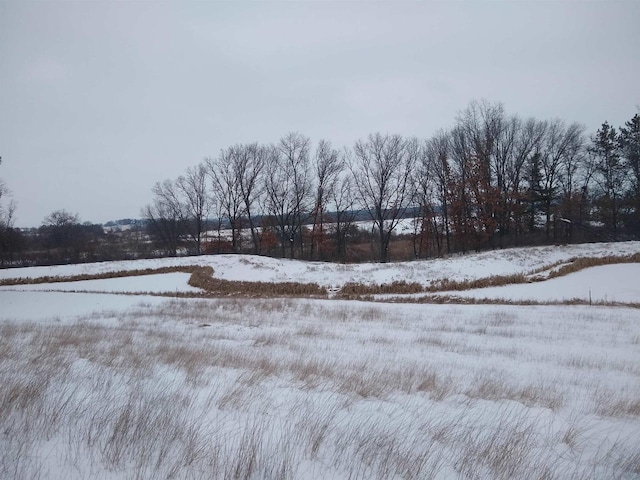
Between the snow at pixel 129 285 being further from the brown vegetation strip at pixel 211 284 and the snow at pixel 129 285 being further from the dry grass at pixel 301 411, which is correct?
the dry grass at pixel 301 411

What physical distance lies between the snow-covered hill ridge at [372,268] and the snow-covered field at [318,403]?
15.2 metres

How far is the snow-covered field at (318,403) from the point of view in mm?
2604

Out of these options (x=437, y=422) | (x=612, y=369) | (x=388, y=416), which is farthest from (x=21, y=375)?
(x=612, y=369)

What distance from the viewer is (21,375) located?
382 cm

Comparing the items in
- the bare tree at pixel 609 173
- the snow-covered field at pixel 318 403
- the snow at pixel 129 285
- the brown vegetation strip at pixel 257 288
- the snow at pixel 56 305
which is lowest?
the brown vegetation strip at pixel 257 288

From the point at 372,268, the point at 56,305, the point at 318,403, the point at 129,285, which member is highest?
the point at 318,403

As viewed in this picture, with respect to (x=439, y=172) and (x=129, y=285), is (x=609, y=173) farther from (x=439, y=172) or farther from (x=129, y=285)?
(x=129, y=285)

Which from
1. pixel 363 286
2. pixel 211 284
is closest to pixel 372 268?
pixel 363 286

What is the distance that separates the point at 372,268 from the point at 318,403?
23.6m

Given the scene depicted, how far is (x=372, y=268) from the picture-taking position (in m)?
26.9

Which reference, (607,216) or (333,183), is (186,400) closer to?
(333,183)

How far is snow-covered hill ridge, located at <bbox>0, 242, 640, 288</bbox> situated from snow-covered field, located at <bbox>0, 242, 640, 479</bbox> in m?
15.2

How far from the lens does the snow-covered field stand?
260 cm

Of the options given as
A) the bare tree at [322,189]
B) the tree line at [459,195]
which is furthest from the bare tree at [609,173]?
the bare tree at [322,189]
